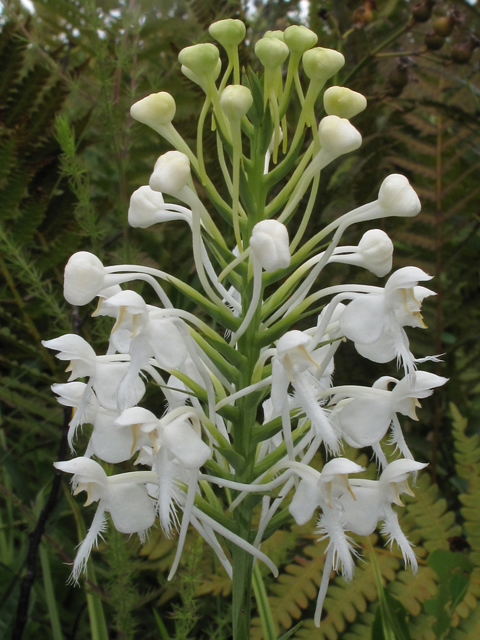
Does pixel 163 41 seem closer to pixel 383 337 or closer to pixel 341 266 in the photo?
pixel 341 266

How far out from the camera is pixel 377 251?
1062 mm

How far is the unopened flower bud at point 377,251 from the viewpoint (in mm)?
1061

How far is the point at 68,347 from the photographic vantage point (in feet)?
3.57

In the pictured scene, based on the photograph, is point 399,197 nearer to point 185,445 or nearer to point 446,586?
point 185,445

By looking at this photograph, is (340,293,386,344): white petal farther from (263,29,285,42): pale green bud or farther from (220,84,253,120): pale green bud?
(263,29,285,42): pale green bud

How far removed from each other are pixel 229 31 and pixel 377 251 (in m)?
0.50

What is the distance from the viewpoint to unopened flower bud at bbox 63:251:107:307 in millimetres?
1021

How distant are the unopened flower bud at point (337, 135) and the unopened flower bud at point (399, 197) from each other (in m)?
0.10

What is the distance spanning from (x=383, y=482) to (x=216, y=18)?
176 centimetres

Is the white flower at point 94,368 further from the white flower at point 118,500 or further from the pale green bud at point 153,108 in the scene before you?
the pale green bud at point 153,108

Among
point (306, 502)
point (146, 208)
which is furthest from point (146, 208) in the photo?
point (306, 502)

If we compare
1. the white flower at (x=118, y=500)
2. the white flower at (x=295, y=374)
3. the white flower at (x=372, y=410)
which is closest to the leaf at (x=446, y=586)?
the white flower at (x=372, y=410)

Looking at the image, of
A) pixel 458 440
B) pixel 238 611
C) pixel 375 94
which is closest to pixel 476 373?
pixel 458 440

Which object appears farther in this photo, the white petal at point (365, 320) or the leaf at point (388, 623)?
the leaf at point (388, 623)
